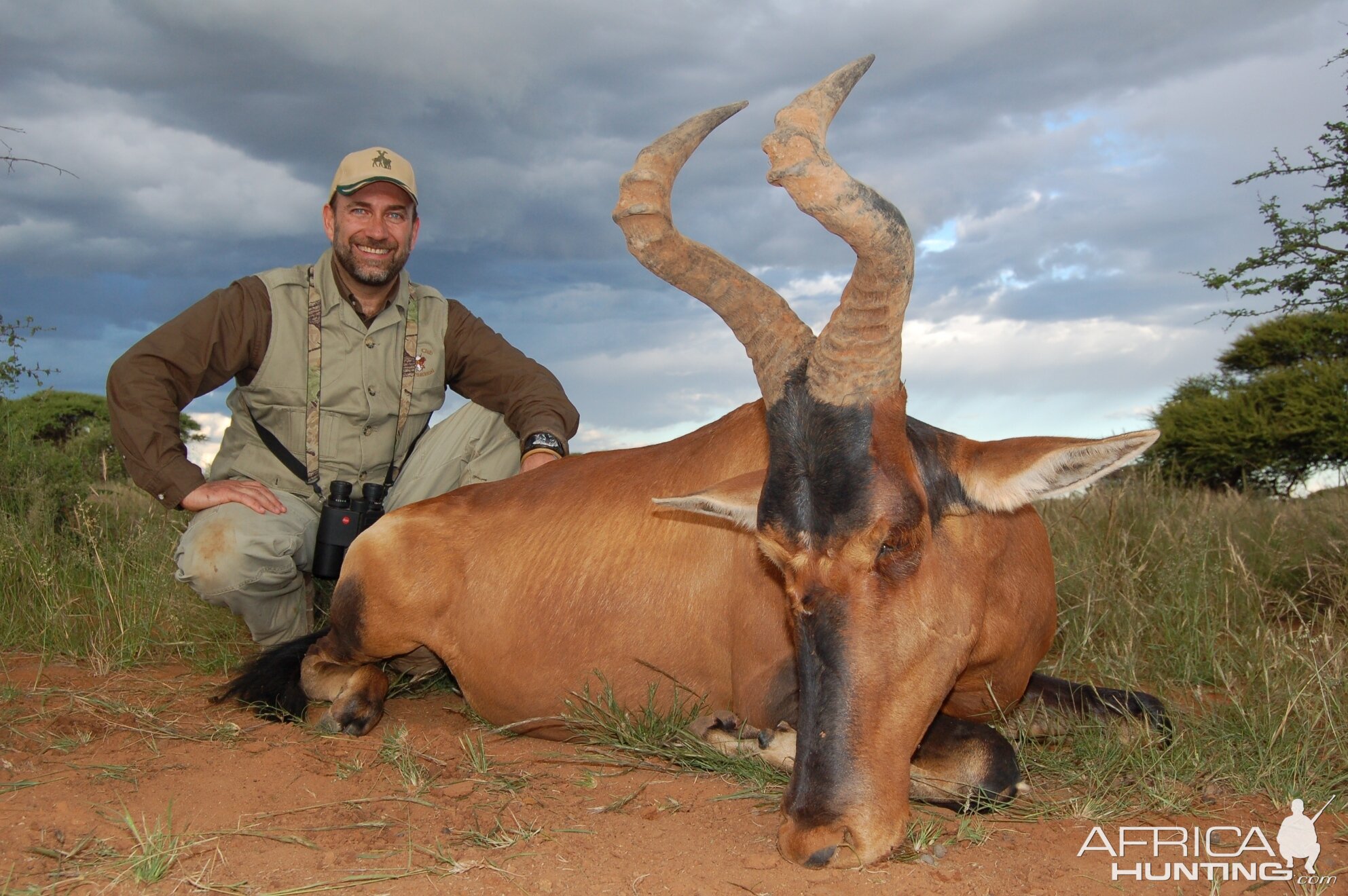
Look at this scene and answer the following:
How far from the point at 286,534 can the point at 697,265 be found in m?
3.26

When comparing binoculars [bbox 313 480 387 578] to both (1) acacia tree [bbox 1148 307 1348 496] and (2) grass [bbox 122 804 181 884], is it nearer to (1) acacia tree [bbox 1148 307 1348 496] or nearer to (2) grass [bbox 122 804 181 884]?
(2) grass [bbox 122 804 181 884]

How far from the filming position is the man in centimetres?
628

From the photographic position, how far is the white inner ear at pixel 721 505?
13.3ft

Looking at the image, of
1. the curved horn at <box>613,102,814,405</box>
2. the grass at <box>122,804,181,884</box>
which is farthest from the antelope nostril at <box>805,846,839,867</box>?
the grass at <box>122,804,181,884</box>

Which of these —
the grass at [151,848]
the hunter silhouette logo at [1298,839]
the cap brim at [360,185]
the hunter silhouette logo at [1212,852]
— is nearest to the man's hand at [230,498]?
the cap brim at [360,185]

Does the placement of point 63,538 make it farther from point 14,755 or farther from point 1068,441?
point 1068,441

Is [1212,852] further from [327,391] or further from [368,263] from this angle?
[368,263]

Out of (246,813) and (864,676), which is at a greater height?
(864,676)

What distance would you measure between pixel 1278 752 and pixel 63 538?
8569 millimetres

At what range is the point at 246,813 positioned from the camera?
4012 mm

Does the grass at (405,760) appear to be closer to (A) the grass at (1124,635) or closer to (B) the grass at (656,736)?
(A) the grass at (1124,635)

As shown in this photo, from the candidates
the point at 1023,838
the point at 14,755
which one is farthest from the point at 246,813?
the point at 1023,838

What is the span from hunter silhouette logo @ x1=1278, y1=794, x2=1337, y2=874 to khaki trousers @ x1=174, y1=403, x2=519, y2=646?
15.8 ft

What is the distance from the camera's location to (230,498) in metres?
6.25
